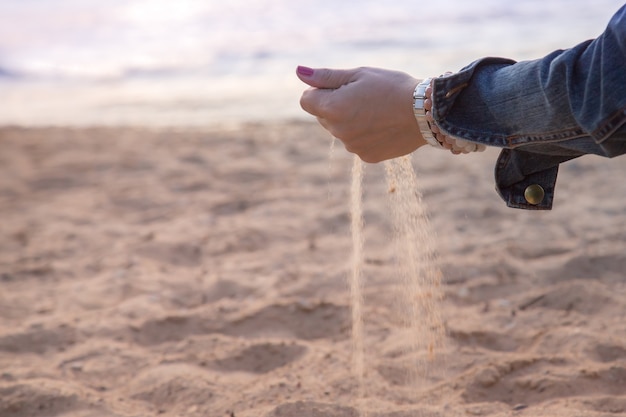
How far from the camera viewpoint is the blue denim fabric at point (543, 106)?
1394 millimetres

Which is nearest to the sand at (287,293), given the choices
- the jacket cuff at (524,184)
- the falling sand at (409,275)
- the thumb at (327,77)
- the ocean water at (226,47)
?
the falling sand at (409,275)

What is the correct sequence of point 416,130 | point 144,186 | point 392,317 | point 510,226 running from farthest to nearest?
point 144,186 → point 510,226 → point 392,317 → point 416,130

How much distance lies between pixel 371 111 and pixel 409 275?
1204mm

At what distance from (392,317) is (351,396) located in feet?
2.13

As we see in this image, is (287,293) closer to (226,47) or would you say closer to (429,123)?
(429,123)

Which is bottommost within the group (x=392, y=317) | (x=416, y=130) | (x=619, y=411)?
(x=619, y=411)

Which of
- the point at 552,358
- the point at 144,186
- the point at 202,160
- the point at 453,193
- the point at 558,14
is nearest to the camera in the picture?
the point at 552,358

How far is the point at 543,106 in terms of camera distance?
1493mm

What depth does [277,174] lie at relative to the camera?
4.82 m

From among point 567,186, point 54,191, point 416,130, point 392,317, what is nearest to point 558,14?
point 567,186

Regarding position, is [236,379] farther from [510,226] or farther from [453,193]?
[453,193]

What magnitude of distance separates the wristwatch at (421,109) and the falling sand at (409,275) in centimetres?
46

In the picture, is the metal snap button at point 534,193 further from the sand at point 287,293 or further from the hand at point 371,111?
the sand at point 287,293

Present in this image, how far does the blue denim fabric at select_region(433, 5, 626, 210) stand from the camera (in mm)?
1394
